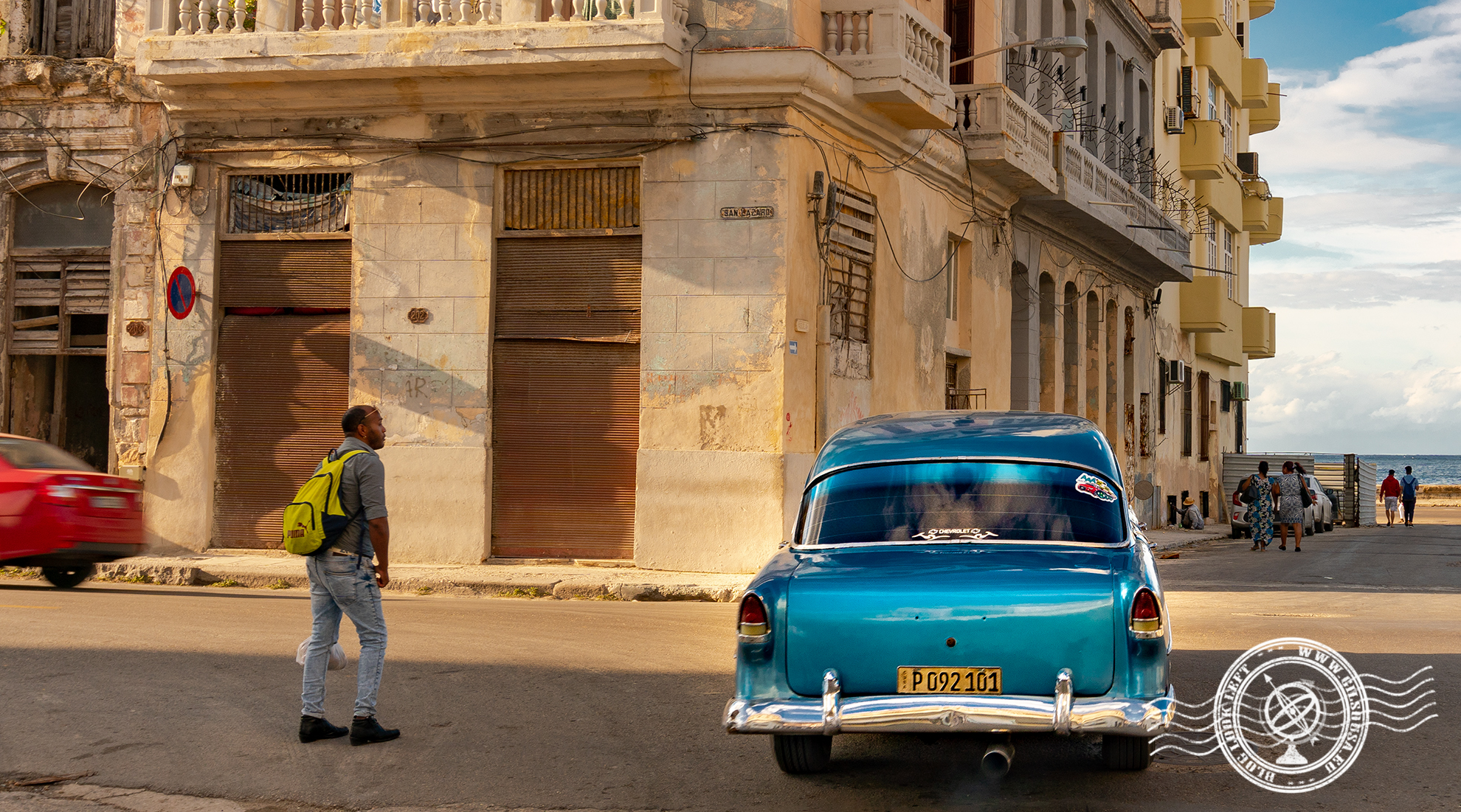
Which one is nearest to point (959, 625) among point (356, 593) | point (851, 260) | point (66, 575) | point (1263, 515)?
point (356, 593)

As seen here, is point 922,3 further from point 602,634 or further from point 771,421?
point 602,634

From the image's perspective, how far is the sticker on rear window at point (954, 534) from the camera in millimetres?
6676

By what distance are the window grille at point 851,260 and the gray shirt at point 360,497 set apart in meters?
10.7

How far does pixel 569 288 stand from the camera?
17.2 meters

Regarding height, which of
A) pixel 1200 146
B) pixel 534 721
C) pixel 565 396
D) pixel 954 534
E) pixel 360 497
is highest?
pixel 1200 146

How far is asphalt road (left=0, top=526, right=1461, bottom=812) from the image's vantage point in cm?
627

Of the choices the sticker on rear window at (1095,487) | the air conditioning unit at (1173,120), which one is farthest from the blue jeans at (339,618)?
the air conditioning unit at (1173,120)

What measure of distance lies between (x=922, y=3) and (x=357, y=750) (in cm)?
1621

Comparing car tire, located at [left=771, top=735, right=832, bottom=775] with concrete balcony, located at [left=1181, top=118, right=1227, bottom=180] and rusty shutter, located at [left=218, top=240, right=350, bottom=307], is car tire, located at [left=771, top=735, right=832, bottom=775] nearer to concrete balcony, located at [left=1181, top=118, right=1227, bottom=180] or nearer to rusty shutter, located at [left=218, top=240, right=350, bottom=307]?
rusty shutter, located at [left=218, top=240, right=350, bottom=307]

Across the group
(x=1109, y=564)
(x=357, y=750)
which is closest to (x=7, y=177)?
(x=357, y=750)

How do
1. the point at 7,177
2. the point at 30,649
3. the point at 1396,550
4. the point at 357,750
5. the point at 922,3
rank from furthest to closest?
1. the point at 1396,550
2. the point at 922,3
3. the point at 7,177
4. the point at 30,649
5. the point at 357,750

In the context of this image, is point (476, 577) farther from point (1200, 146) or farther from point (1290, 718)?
point (1200, 146)

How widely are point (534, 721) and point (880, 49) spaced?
1155cm

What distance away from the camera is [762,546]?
1631cm
